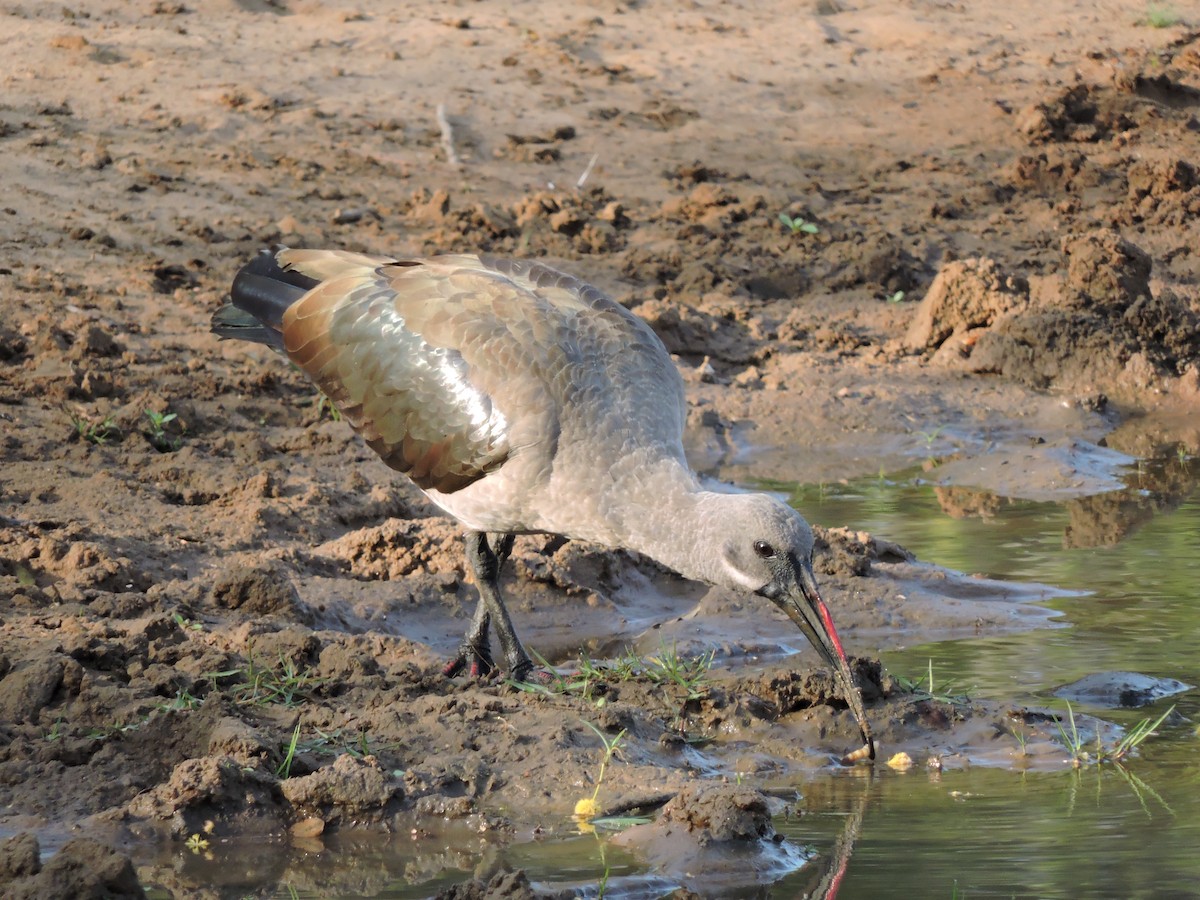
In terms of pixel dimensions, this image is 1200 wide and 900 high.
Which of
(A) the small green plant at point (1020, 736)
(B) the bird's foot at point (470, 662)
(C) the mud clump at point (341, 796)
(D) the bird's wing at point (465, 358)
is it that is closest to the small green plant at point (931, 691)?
(A) the small green plant at point (1020, 736)

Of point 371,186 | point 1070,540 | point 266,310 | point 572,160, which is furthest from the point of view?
point 572,160

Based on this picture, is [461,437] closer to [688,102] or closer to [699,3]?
[688,102]

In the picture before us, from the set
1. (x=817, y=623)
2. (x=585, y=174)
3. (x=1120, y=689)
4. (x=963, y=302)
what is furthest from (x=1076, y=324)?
(x=817, y=623)

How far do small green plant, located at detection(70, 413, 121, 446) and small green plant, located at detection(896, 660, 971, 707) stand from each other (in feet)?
14.9

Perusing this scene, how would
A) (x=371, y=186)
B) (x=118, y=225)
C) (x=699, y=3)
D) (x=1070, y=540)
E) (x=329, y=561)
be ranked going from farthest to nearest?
(x=699, y=3) < (x=371, y=186) < (x=118, y=225) < (x=1070, y=540) < (x=329, y=561)

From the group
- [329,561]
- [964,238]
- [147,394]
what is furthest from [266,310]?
[964,238]

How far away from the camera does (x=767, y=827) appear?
4953mm

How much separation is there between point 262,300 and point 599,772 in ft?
9.08

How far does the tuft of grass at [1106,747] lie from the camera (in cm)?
575

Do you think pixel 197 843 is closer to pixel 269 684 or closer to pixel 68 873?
pixel 68 873

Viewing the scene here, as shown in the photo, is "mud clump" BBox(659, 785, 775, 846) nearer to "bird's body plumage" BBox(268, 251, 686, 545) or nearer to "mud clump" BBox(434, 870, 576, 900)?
"mud clump" BBox(434, 870, 576, 900)

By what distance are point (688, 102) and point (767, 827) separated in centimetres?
1071

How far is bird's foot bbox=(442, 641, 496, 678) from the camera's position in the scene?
6.69 m

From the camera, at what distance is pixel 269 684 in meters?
5.95
